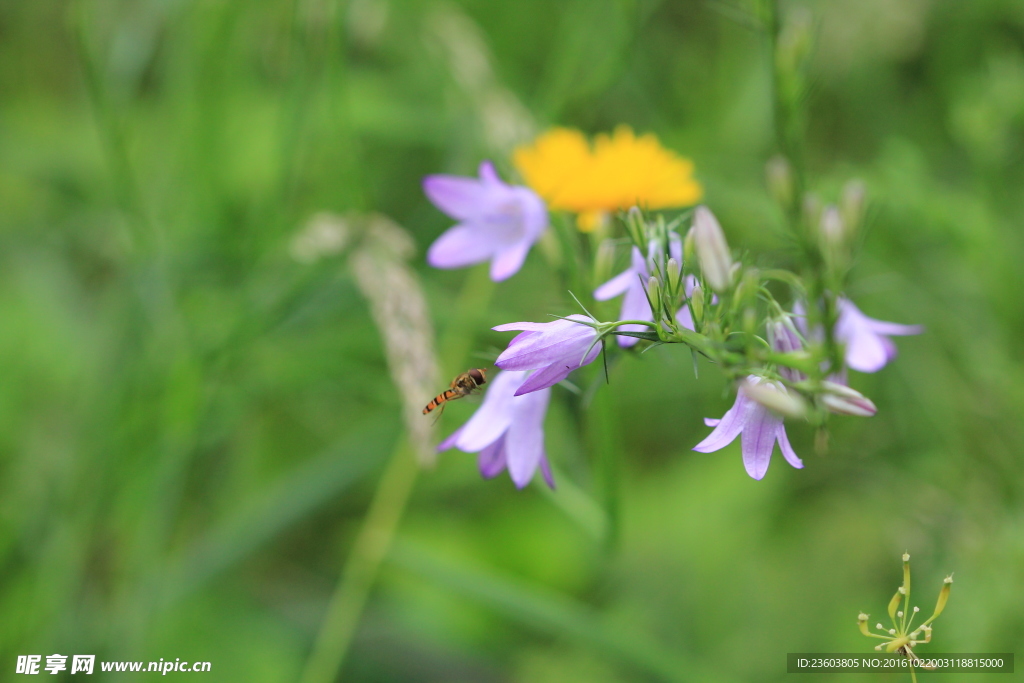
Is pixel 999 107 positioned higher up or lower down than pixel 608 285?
higher up

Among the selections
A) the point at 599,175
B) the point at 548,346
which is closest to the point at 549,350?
the point at 548,346

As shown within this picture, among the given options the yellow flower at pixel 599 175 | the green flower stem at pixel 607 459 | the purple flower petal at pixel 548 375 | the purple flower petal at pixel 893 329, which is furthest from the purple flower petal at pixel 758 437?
the yellow flower at pixel 599 175

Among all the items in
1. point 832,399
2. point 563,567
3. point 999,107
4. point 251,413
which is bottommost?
point 832,399

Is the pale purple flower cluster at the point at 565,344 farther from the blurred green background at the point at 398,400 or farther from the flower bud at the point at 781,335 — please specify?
the blurred green background at the point at 398,400

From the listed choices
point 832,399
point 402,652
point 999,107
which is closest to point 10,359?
point 402,652

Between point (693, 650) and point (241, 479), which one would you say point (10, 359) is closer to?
point (241, 479)

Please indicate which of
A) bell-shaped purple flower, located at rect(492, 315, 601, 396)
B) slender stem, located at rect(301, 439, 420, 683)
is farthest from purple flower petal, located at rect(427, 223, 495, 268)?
slender stem, located at rect(301, 439, 420, 683)

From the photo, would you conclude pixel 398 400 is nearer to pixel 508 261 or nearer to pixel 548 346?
pixel 508 261
